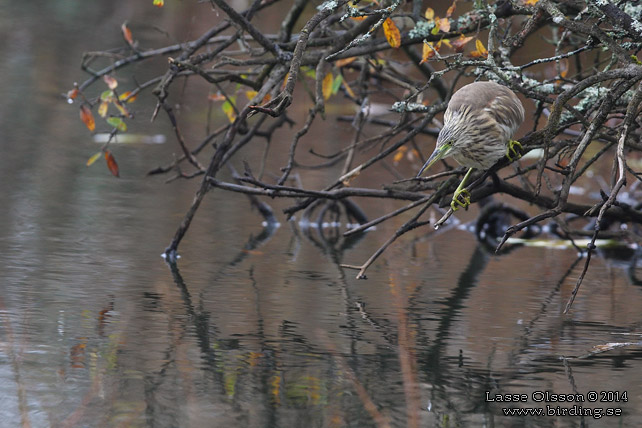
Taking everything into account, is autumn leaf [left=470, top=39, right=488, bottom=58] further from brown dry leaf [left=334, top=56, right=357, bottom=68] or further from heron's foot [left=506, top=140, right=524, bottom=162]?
brown dry leaf [left=334, top=56, right=357, bottom=68]

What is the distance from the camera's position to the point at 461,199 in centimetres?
457

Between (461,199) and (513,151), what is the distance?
13.8 inches

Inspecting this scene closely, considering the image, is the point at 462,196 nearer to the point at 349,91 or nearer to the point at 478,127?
the point at 478,127

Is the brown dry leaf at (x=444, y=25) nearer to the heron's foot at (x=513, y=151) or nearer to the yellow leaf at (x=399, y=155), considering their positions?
the heron's foot at (x=513, y=151)

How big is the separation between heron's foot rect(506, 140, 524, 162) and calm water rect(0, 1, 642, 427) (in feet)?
2.47

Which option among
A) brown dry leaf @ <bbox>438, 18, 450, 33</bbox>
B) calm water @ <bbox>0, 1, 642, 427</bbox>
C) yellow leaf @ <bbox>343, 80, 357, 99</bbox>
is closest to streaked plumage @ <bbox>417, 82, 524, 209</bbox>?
calm water @ <bbox>0, 1, 642, 427</bbox>

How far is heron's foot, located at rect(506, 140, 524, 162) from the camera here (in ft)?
14.0

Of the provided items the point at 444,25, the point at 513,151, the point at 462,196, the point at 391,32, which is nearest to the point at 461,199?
the point at 462,196

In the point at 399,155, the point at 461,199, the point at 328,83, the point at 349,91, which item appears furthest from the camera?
the point at 399,155

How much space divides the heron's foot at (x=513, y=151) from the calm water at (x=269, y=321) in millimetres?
753

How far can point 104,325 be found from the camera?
4.45 m

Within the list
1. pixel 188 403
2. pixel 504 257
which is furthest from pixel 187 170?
pixel 188 403

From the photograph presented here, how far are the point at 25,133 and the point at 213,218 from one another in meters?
3.11

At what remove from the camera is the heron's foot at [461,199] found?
4.32 meters
